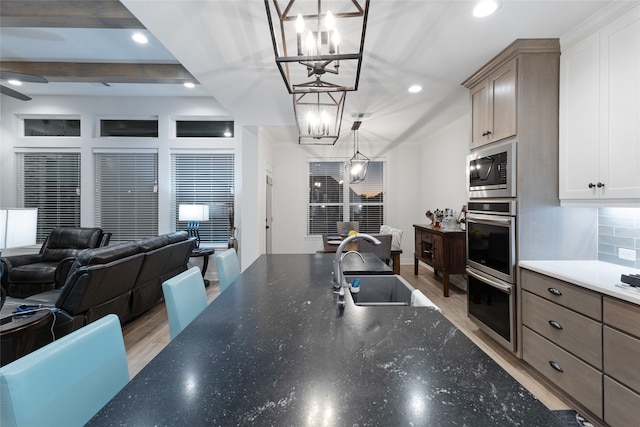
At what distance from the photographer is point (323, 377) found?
0.77 meters

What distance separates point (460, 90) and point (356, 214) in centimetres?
379

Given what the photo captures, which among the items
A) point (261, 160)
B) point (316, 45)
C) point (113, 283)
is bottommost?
point (113, 283)

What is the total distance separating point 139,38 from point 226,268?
2.97 metres

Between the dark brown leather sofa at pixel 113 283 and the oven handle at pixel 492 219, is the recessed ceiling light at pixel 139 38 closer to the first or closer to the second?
the dark brown leather sofa at pixel 113 283

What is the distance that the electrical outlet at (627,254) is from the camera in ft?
6.39

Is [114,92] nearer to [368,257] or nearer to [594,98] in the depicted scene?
[368,257]

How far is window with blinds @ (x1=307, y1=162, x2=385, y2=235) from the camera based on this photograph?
6.62 m

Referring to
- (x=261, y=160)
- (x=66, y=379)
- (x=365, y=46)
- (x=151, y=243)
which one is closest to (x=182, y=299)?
(x=66, y=379)

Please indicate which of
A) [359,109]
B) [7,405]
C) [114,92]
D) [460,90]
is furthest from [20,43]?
[460,90]

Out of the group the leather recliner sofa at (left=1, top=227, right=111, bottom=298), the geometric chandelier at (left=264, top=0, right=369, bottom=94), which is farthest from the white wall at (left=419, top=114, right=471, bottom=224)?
the leather recliner sofa at (left=1, top=227, right=111, bottom=298)

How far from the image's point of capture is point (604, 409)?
1.59 m

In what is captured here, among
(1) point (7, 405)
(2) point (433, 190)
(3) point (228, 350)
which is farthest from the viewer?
(2) point (433, 190)

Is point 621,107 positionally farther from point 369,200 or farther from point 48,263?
point 48,263

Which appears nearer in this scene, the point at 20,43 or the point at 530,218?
the point at 530,218
